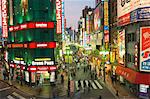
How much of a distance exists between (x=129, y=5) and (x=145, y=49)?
24.5 ft

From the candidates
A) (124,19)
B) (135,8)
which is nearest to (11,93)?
(124,19)

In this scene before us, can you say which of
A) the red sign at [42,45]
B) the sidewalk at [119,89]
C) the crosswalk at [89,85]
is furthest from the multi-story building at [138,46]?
the red sign at [42,45]

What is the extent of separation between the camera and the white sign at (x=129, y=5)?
41419 millimetres

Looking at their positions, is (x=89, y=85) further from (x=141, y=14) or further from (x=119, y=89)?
(x=141, y=14)

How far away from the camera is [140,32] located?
140 feet

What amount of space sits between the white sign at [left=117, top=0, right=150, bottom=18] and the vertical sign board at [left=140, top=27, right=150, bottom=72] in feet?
9.88

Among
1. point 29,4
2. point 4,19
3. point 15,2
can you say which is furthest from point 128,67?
point 4,19

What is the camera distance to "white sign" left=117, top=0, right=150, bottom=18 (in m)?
41.4

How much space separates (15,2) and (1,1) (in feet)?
28.6

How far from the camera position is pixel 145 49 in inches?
1660

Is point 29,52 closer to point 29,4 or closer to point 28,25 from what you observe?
point 28,25

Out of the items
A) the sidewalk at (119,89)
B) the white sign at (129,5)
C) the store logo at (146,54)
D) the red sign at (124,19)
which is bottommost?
the sidewalk at (119,89)

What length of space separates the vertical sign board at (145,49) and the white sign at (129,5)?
301 centimetres

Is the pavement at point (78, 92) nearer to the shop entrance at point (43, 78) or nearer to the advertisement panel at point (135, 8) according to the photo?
the shop entrance at point (43, 78)
